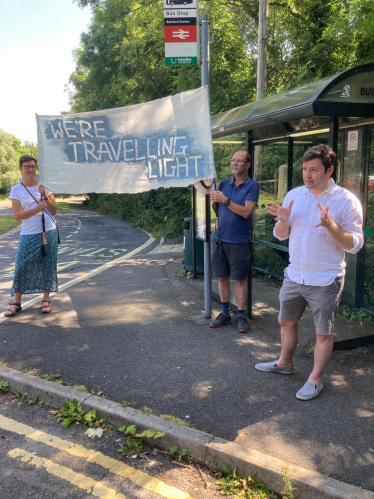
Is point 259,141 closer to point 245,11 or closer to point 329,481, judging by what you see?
point 329,481

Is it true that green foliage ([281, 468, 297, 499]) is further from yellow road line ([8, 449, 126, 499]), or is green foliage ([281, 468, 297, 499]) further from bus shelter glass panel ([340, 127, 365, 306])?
bus shelter glass panel ([340, 127, 365, 306])

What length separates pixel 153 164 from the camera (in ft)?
14.8

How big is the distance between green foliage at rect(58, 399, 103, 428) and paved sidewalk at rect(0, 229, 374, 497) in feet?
0.91

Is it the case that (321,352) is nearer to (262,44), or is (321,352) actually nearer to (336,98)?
(336,98)

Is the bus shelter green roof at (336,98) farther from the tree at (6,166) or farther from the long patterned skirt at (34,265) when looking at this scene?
the tree at (6,166)

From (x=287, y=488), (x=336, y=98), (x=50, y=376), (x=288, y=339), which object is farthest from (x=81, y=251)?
(x=287, y=488)

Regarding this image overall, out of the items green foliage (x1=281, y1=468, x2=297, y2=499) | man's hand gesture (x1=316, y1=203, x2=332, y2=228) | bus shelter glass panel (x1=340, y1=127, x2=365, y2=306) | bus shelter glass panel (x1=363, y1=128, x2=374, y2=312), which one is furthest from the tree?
green foliage (x1=281, y1=468, x2=297, y2=499)

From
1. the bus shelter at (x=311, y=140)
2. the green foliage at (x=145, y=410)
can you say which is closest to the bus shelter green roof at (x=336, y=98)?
the bus shelter at (x=311, y=140)

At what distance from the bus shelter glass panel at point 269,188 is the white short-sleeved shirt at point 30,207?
9.41 feet

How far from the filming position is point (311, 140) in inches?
214

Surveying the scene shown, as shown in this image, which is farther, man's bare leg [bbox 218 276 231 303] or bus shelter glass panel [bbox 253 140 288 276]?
bus shelter glass panel [bbox 253 140 288 276]

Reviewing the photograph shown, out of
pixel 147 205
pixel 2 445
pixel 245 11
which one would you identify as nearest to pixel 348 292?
pixel 2 445

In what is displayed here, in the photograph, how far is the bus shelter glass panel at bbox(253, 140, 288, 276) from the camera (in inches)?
240

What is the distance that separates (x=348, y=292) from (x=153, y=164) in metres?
2.78
